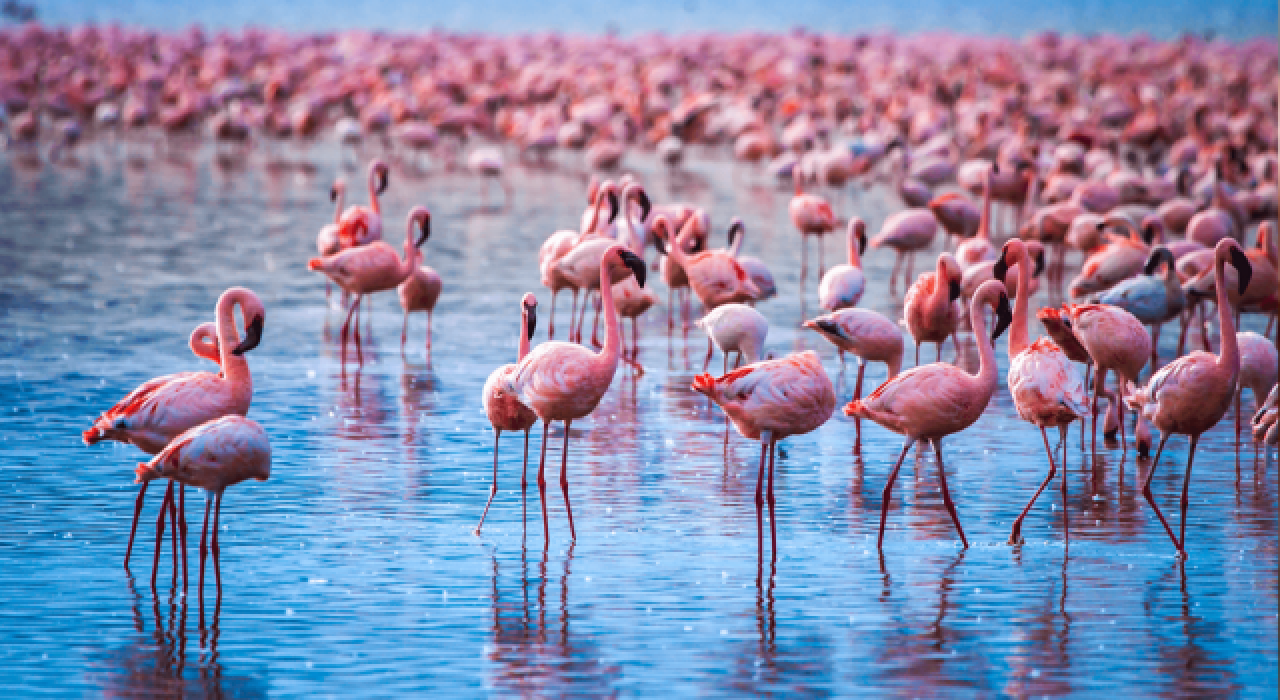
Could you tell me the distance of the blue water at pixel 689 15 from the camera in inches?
4003

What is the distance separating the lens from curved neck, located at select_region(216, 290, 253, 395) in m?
7.66

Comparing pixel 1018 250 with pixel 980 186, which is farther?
pixel 980 186

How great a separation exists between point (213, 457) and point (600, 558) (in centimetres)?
190

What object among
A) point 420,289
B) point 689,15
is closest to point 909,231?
point 420,289

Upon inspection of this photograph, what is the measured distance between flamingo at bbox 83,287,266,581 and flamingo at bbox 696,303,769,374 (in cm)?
354

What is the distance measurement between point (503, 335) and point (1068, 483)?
19.5ft

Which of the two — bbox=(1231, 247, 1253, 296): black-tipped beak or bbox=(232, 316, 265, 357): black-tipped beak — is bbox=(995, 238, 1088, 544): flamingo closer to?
bbox=(1231, 247, 1253, 296): black-tipped beak

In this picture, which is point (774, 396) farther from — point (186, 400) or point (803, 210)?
point (803, 210)

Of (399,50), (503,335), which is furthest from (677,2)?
(503,335)

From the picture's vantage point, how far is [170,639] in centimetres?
659

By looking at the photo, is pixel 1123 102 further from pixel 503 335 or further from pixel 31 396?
pixel 31 396

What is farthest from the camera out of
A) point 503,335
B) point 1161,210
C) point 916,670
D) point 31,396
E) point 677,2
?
point 677,2

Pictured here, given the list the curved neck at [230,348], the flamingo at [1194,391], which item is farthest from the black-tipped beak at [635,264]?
the flamingo at [1194,391]

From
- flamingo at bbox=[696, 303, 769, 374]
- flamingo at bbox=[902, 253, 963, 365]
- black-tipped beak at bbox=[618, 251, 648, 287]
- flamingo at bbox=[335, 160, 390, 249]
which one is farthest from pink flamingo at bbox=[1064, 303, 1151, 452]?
flamingo at bbox=[335, 160, 390, 249]
